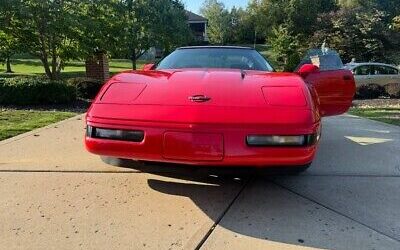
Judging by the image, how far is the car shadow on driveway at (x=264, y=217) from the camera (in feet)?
9.71

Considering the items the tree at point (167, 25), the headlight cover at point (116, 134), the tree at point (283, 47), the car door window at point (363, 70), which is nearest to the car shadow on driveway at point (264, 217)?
the headlight cover at point (116, 134)

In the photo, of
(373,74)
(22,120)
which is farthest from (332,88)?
(373,74)

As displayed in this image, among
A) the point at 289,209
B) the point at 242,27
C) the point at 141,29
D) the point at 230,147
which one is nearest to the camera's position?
the point at 230,147

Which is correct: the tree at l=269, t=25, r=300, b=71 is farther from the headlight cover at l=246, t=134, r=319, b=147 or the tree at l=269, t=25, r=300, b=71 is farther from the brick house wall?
the headlight cover at l=246, t=134, r=319, b=147

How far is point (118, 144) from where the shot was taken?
3350 mm

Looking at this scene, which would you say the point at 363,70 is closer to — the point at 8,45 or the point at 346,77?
the point at 8,45

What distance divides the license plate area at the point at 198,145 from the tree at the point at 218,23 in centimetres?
4870

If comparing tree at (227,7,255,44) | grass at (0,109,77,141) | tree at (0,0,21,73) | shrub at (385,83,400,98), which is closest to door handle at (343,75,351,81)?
grass at (0,109,77,141)

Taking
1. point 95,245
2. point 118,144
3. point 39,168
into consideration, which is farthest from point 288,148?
point 39,168

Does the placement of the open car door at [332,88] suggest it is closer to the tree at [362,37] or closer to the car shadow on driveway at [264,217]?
the car shadow on driveway at [264,217]

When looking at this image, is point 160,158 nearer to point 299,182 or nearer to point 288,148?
point 288,148

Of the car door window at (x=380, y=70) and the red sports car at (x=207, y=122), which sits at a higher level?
the red sports car at (x=207, y=122)

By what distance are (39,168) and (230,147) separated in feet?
7.19

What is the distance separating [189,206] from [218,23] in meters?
53.0
